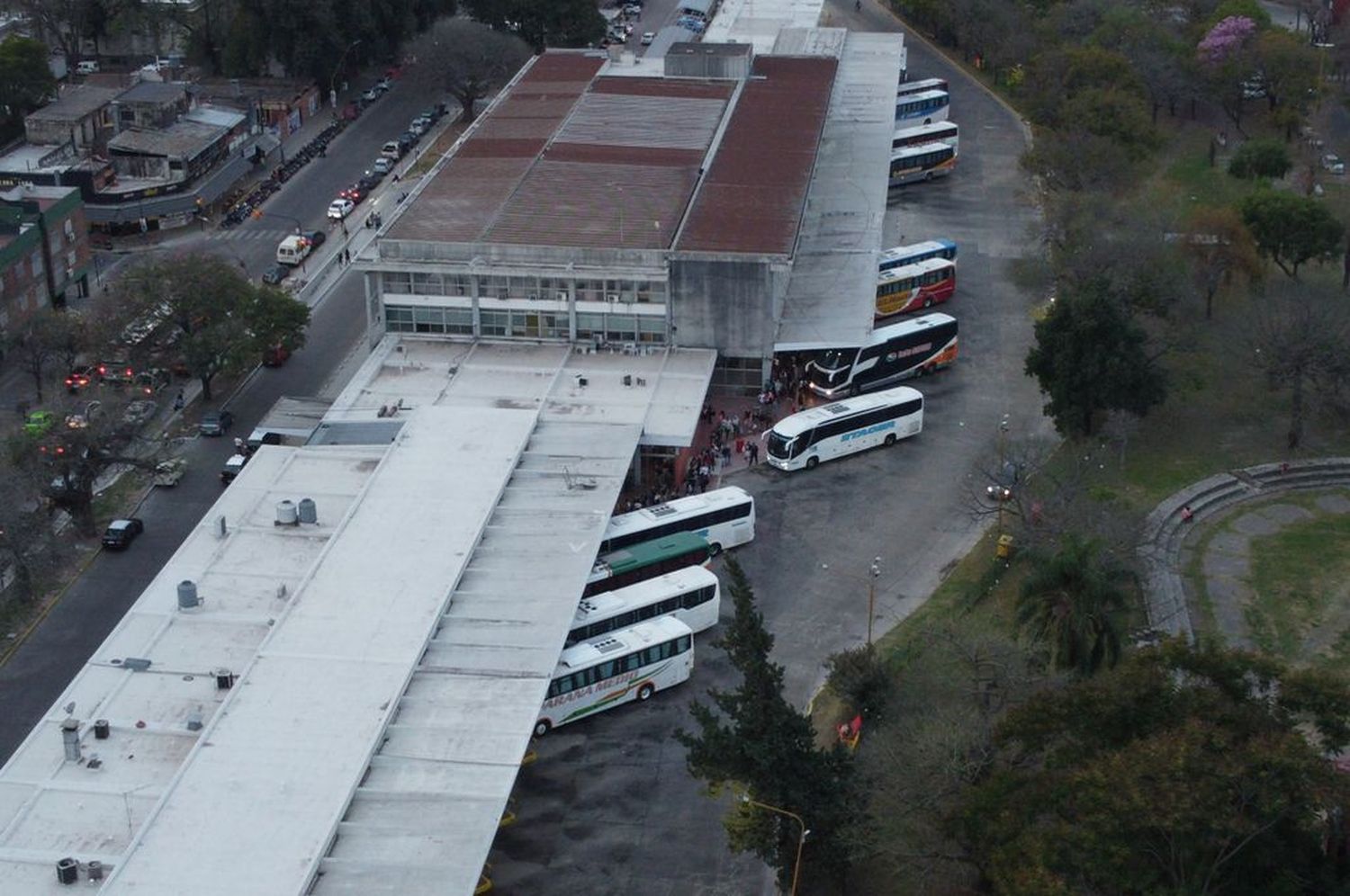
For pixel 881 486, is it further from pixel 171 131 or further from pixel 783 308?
pixel 171 131

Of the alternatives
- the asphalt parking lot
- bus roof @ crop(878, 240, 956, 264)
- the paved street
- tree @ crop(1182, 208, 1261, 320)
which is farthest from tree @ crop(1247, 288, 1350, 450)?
the paved street

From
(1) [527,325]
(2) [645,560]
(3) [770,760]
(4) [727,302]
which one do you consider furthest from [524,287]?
(3) [770,760]

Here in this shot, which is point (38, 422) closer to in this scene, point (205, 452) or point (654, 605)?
point (205, 452)

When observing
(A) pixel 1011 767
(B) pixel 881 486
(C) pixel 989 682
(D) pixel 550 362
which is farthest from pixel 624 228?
(A) pixel 1011 767

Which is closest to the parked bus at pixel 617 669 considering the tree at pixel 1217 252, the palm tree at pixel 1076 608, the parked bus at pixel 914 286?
the palm tree at pixel 1076 608

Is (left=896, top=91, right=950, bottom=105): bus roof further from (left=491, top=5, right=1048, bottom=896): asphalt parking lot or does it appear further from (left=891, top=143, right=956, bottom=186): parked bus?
(left=491, top=5, right=1048, bottom=896): asphalt parking lot

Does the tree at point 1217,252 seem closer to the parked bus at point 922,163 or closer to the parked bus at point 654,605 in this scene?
the parked bus at point 922,163

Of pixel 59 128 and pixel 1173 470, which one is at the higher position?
pixel 59 128
